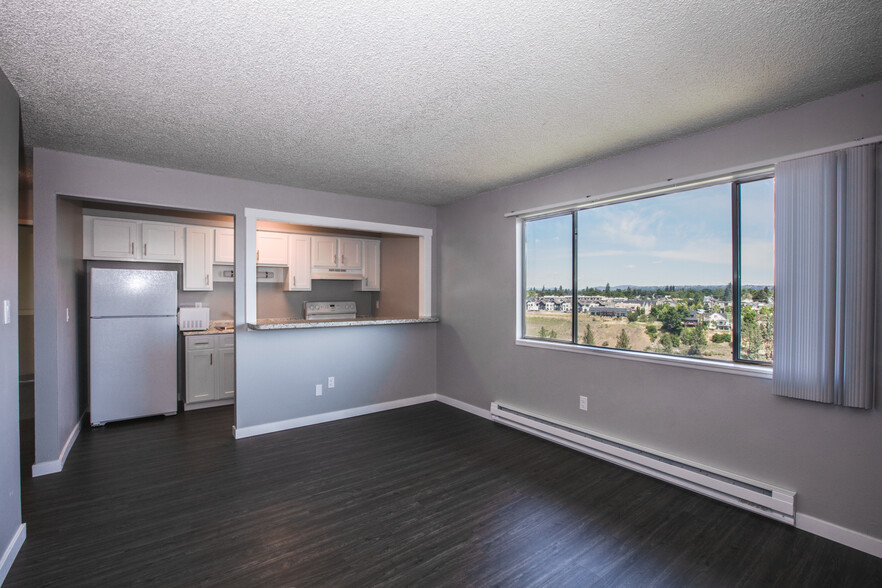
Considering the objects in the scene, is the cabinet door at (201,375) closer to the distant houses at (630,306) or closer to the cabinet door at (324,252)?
the cabinet door at (324,252)

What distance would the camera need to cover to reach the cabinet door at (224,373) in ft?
15.5

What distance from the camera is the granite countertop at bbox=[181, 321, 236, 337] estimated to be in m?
4.64

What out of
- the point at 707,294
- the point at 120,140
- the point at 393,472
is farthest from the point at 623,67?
the point at 120,140

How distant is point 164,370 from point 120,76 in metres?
3.29

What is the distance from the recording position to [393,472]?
3057 mm

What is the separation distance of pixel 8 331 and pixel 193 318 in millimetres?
2743

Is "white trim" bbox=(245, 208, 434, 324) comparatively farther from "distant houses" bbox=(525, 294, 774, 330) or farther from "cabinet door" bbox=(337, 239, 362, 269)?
"distant houses" bbox=(525, 294, 774, 330)

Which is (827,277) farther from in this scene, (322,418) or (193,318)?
(193,318)

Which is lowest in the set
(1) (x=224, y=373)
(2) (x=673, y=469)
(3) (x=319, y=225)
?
(2) (x=673, y=469)

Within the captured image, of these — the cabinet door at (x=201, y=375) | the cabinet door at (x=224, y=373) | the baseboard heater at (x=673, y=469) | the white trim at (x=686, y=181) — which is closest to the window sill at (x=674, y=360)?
the baseboard heater at (x=673, y=469)

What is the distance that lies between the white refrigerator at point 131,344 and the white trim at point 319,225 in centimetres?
118

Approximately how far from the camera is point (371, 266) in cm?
602

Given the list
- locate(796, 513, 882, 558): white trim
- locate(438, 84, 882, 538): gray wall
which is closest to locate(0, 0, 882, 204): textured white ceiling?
locate(438, 84, 882, 538): gray wall

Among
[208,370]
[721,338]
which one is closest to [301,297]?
[208,370]
